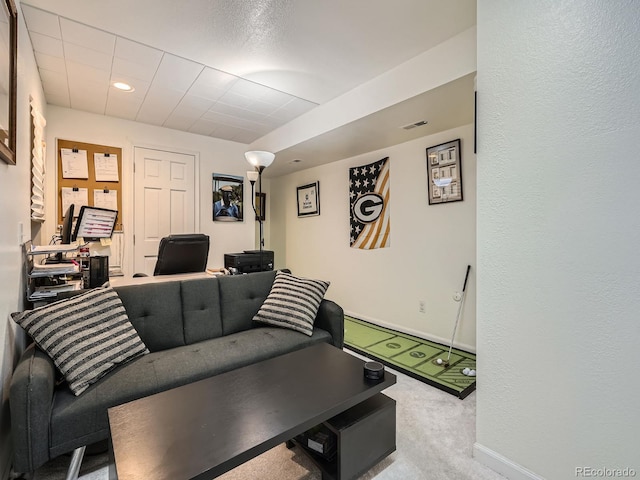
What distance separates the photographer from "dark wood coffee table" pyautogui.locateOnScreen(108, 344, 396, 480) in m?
0.93

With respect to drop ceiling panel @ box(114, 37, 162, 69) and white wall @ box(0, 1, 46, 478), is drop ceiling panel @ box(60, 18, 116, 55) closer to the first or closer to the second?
drop ceiling panel @ box(114, 37, 162, 69)

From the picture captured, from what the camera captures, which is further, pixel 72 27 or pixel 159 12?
pixel 72 27

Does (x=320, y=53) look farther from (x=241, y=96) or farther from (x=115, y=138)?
(x=115, y=138)

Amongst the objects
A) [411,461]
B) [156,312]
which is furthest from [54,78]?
[411,461]

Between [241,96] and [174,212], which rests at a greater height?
[241,96]

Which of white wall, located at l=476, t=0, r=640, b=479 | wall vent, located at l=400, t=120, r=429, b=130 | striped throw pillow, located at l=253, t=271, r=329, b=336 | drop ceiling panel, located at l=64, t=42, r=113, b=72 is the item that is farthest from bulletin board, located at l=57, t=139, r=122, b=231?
white wall, located at l=476, t=0, r=640, b=479

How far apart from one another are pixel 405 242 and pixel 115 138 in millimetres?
3684

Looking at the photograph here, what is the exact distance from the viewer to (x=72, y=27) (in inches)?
77.5

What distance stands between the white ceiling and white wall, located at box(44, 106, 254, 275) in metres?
0.19

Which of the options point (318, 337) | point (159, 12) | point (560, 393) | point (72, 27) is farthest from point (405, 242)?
point (72, 27)

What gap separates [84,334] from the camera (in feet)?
5.06

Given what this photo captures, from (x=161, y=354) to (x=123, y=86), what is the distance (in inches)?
98.6

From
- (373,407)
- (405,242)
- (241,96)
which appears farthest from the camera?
(405,242)

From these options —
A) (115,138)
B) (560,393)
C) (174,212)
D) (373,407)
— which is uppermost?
(115,138)
